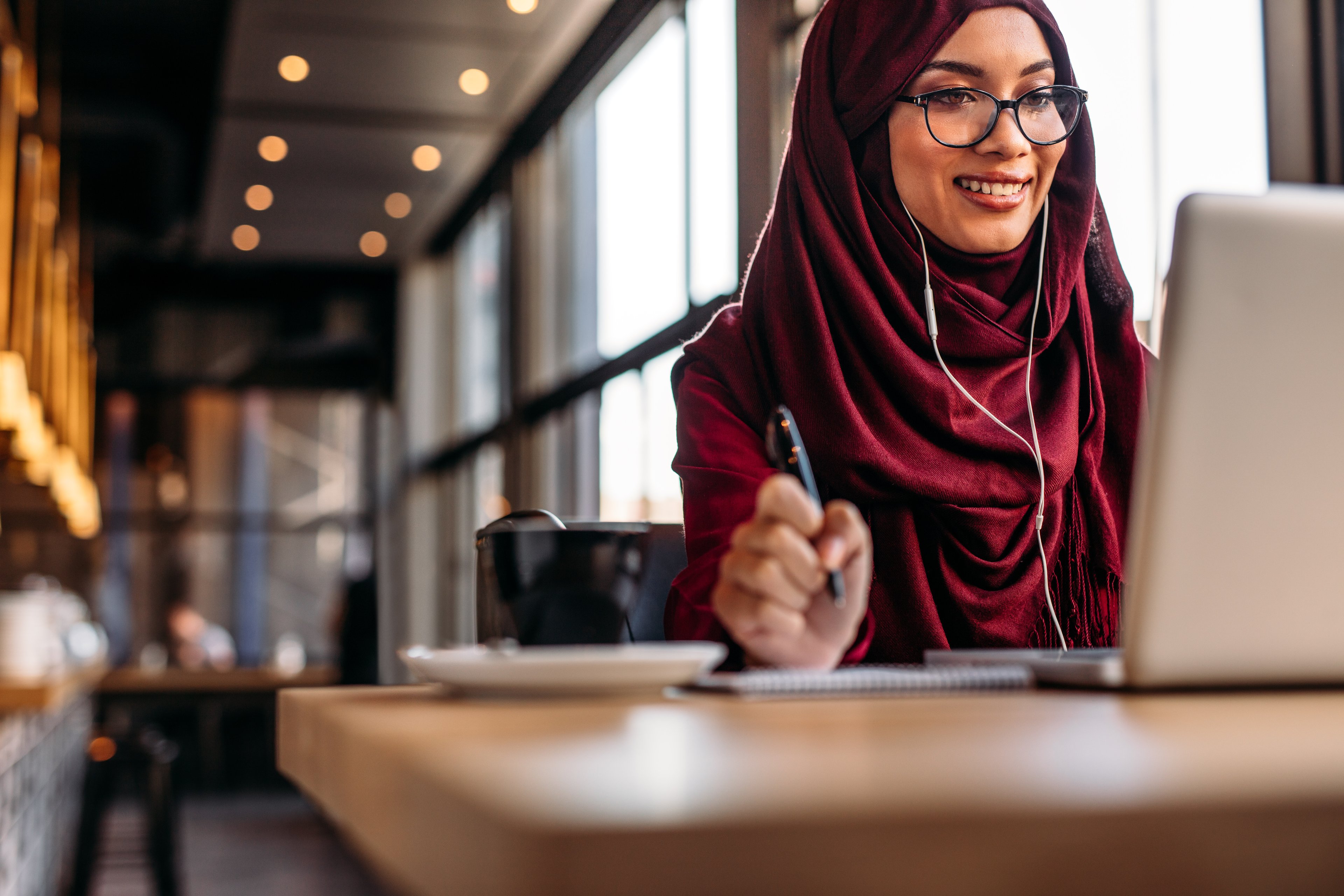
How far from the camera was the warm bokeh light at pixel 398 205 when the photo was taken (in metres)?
7.79

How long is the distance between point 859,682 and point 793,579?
151 mm

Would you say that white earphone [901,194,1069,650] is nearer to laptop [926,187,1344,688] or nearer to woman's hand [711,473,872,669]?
woman's hand [711,473,872,669]

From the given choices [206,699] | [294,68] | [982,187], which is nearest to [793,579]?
[982,187]

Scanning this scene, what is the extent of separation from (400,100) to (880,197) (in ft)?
A: 15.9

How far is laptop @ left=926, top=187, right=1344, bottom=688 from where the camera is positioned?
26.6 inches

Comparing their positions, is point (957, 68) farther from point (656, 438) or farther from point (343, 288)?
point (343, 288)

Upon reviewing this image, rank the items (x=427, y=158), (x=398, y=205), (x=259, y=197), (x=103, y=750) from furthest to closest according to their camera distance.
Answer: (x=398, y=205) → (x=259, y=197) → (x=427, y=158) → (x=103, y=750)

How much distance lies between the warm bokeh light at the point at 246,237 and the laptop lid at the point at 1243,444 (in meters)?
8.45

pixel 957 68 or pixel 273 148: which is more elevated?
pixel 273 148

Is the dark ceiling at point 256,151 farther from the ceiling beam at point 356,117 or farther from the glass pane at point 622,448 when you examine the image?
the glass pane at point 622,448

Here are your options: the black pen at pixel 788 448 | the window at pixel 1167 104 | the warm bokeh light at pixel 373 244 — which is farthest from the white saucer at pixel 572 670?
the warm bokeh light at pixel 373 244

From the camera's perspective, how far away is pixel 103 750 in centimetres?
387

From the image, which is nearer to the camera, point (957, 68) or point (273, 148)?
point (957, 68)

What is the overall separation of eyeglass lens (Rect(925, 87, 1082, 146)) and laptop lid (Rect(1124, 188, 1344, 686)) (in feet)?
3.62
